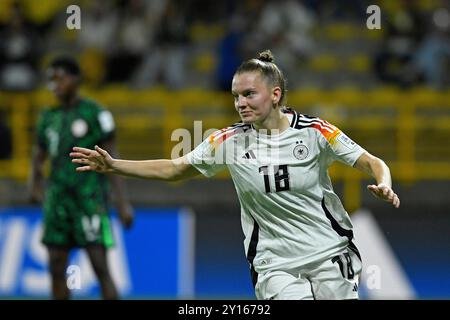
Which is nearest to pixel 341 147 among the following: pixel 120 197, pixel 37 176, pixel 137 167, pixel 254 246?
pixel 254 246

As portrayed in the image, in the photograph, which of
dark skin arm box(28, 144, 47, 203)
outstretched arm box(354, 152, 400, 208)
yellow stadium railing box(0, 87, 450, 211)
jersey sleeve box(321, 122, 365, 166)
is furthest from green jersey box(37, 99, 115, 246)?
yellow stadium railing box(0, 87, 450, 211)

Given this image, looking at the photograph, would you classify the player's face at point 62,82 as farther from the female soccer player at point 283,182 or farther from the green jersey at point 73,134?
the female soccer player at point 283,182

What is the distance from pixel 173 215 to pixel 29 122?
9.11 ft

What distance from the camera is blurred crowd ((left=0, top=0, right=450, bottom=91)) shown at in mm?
12602

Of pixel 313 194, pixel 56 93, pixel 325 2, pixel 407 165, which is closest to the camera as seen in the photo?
pixel 313 194

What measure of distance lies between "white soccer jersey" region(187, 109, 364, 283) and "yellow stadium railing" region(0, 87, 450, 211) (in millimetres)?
5885

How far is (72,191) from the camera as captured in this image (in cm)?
823

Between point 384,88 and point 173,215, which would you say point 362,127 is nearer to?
point 384,88

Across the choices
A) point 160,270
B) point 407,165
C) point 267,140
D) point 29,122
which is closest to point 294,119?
point 267,140

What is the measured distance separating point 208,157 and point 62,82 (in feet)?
9.46

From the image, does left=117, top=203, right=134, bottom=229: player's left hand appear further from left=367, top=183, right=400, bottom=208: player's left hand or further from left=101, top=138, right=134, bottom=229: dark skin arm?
left=367, top=183, right=400, bottom=208: player's left hand

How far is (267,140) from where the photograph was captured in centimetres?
557

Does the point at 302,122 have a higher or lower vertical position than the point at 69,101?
lower

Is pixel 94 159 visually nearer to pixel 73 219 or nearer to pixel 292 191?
pixel 292 191
